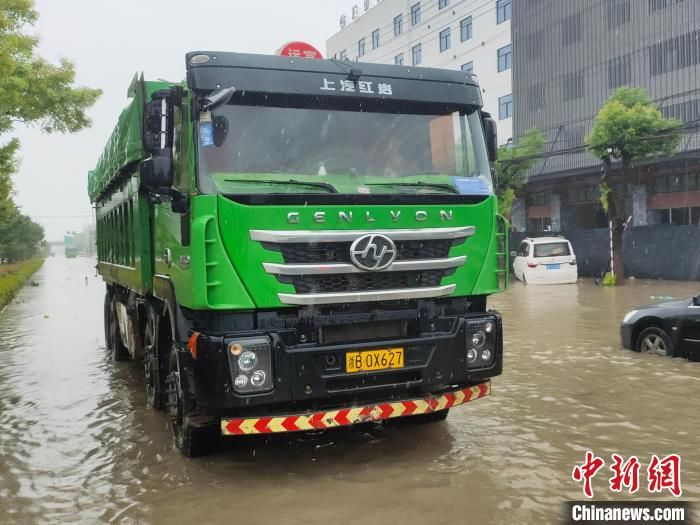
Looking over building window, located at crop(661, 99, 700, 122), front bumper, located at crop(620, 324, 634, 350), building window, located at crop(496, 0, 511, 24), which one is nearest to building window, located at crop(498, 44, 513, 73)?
building window, located at crop(496, 0, 511, 24)

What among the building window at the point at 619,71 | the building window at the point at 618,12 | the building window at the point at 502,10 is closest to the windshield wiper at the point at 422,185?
the building window at the point at 619,71

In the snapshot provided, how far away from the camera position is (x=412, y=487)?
4461mm

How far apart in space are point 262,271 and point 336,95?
1.41 meters

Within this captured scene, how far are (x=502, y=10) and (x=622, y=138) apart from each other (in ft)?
65.3

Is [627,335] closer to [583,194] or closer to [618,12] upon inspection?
[583,194]

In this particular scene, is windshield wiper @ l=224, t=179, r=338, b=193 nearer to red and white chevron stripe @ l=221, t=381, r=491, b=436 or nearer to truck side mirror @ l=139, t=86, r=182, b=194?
truck side mirror @ l=139, t=86, r=182, b=194

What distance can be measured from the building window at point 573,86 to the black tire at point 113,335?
92.2 ft

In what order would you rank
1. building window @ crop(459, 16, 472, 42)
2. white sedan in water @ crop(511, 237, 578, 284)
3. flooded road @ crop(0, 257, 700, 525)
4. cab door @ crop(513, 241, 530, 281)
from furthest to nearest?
building window @ crop(459, 16, 472, 42) < cab door @ crop(513, 241, 530, 281) < white sedan in water @ crop(511, 237, 578, 284) < flooded road @ crop(0, 257, 700, 525)

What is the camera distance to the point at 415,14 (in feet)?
148

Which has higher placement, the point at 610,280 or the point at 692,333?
the point at 692,333

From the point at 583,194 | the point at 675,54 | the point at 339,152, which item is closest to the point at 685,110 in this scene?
the point at 675,54

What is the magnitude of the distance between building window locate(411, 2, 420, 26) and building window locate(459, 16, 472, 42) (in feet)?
16.0

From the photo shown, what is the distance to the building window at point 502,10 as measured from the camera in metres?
36.8

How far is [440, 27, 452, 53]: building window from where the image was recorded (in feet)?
138
